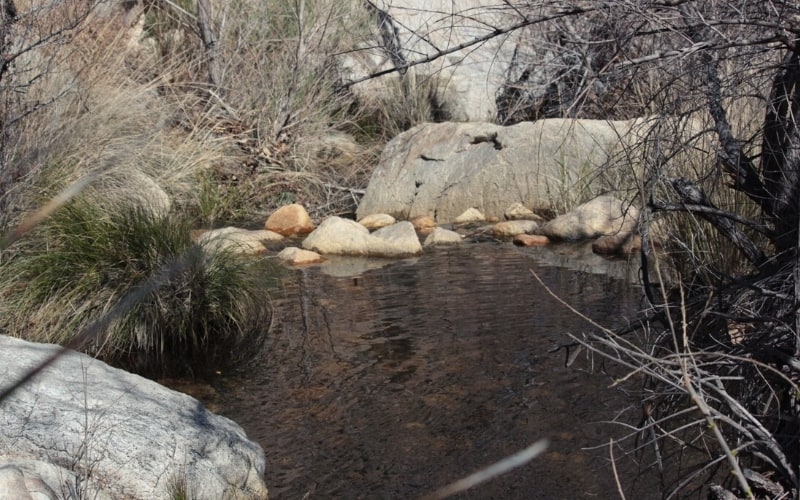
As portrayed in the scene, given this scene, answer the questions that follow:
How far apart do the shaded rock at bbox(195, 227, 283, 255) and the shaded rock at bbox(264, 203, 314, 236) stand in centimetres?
20

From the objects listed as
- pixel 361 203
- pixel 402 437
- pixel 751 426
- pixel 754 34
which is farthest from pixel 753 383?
pixel 361 203

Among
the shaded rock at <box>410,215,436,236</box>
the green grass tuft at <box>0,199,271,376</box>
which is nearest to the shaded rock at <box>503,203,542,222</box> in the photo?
the shaded rock at <box>410,215,436,236</box>

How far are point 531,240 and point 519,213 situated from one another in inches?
50.5

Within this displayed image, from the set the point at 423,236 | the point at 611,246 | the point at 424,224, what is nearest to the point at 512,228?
the point at 423,236

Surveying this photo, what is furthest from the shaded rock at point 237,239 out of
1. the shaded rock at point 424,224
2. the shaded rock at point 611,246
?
the shaded rock at point 611,246

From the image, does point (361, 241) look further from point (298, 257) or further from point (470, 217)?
point (470, 217)

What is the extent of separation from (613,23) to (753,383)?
1.10 metres

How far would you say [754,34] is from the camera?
2662 millimetres

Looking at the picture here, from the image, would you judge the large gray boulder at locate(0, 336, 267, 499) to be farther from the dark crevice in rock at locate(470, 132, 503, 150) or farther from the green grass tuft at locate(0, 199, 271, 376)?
the dark crevice in rock at locate(470, 132, 503, 150)

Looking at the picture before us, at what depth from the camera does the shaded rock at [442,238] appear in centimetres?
879

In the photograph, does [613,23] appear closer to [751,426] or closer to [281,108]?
[751,426]

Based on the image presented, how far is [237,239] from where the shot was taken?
682cm

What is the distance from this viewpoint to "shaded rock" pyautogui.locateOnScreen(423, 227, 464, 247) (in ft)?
28.8

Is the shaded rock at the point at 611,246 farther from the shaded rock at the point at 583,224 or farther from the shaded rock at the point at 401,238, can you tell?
the shaded rock at the point at 401,238
